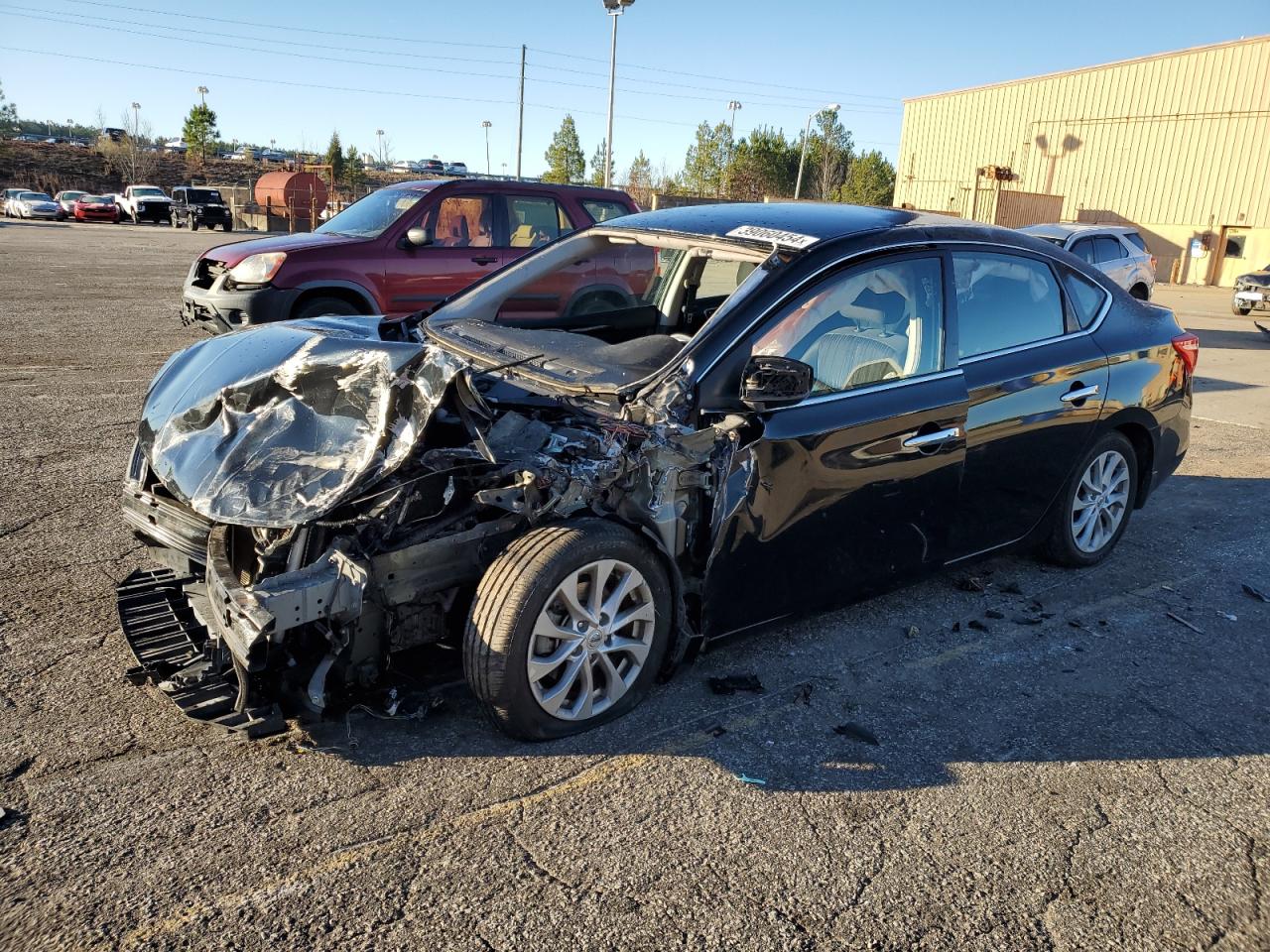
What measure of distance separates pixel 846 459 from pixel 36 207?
163 feet

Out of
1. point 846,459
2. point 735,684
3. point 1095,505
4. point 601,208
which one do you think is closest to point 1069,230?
point 601,208

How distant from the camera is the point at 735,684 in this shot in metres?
3.66

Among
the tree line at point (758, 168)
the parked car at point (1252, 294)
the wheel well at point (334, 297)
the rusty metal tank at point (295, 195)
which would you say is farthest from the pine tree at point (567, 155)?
the wheel well at point (334, 297)

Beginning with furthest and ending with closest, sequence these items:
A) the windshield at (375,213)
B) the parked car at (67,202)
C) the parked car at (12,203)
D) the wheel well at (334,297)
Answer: the parked car at (67,202)
the parked car at (12,203)
the windshield at (375,213)
the wheel well at (334,297)

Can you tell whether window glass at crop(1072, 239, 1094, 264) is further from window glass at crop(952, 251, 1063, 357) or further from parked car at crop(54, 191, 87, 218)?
parked car at crop(54, 191, 87, 218)

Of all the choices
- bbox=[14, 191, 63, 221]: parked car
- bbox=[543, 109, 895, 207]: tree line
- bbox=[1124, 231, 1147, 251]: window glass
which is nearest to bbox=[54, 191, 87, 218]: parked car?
bbox=[14, 191, 63, 221]: parked car

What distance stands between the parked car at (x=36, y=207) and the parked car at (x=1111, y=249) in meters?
44.6

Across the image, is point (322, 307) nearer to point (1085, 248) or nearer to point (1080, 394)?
point (1080, 394)

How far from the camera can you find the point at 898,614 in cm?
443

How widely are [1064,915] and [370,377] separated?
A: 2.74 m

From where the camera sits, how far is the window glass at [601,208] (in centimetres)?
1027

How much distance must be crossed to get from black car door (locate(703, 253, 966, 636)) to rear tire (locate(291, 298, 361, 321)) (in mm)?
6410

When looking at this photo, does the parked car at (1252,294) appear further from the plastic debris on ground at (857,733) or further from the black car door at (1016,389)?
the plastic debris on ground at (857,733)

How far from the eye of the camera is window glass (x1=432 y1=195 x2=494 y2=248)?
9.53m
